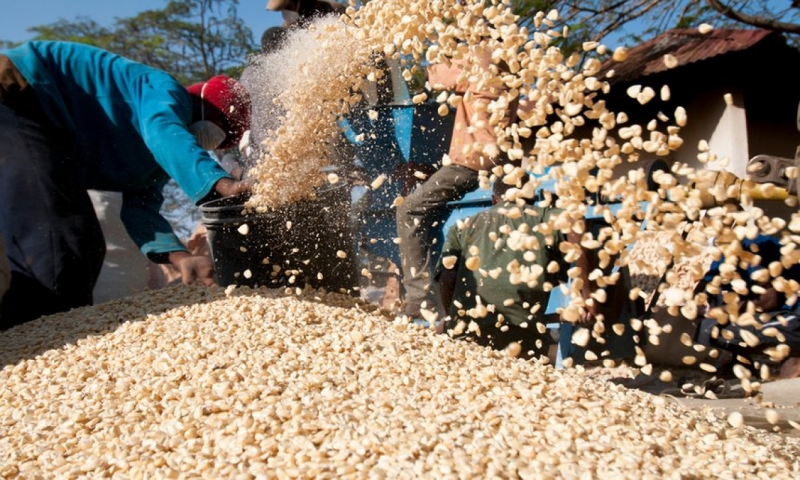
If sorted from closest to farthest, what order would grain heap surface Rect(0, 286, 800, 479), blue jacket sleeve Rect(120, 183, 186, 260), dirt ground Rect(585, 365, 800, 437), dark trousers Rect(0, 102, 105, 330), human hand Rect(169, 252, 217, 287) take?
grain heap surface Rect(0, 286, 800, 479), dirt ground Rect(585, 365, 800, 437), dark trousers Rect(0, 102, 105, 330), human hand Rect(169, 252, 217, 287), blue jacket sleeve Rect(120, 183, 186, 260)

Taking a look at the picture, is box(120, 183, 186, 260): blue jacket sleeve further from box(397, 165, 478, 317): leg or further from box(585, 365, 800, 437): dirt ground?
box(585, 365, 800, 437): dirt ground

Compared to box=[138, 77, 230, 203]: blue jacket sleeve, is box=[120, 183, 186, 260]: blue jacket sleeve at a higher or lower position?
lower

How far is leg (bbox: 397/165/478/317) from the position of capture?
3.47 m

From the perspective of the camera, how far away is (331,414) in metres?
1.67

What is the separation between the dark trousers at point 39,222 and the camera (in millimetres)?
2947

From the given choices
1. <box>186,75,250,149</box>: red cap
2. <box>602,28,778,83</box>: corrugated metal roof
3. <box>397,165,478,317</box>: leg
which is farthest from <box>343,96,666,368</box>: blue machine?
<box>602,28,778,83</box>: corrugated metal roof

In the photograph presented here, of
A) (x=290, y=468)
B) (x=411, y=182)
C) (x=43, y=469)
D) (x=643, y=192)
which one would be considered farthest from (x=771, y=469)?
(x=411, y=182)

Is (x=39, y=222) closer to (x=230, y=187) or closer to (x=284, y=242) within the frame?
(x=230, y=187)

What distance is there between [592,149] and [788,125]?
4.58 meters

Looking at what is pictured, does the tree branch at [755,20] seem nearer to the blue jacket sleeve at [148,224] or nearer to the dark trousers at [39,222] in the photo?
the blue jacket sleeve at [148,224]

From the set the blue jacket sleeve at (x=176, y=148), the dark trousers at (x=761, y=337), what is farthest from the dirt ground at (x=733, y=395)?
the blue jacket sleeve at (x=176, y=148)

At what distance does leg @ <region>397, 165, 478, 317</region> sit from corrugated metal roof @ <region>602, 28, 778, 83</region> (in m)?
2.81

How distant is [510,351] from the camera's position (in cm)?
232

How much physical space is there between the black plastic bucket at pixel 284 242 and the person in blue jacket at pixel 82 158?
180mm
